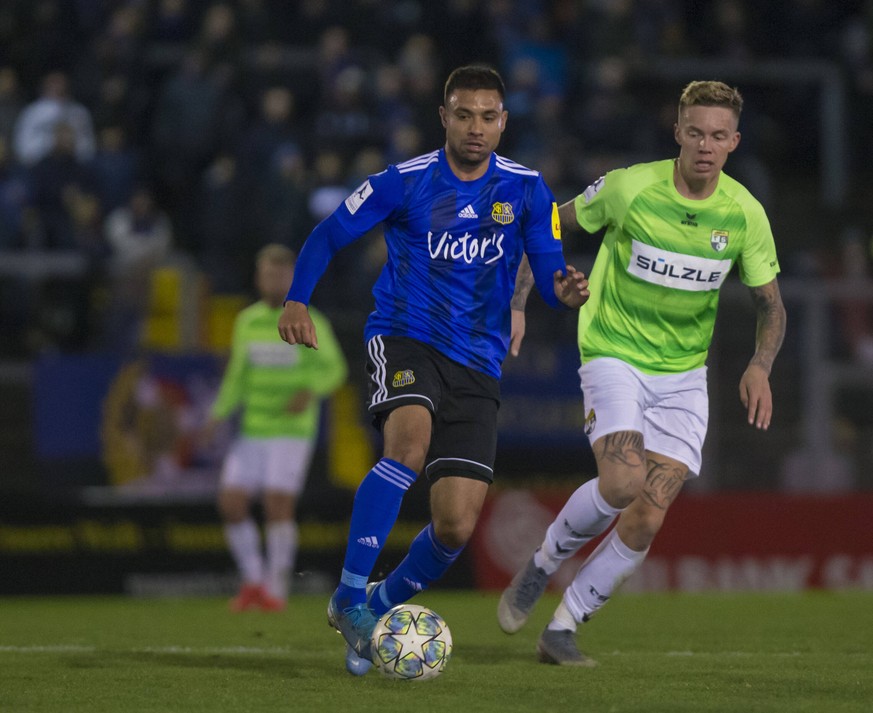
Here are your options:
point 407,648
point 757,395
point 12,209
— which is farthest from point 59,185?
point 407,648

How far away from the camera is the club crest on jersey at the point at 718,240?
7.12 metres

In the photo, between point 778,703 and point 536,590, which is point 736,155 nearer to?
point 536,590

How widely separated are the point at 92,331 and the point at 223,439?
138cm

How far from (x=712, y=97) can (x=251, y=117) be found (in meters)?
9.20

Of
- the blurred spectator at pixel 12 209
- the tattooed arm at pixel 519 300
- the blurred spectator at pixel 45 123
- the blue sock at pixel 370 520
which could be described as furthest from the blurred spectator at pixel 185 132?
the blue sock at pixel 370 520

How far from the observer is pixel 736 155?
1583 centimetres

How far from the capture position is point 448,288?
6.65m

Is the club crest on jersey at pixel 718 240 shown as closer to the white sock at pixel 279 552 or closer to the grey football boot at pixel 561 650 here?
the grey football boot at pixel 561 650

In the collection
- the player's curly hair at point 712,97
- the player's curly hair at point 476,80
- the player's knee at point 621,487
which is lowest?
the player's knee at point 621,487

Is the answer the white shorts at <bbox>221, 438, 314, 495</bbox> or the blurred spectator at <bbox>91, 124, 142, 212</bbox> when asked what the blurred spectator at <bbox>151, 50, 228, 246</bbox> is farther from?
the white shorts at <bbox>221, 438, 314, 495</bbox>

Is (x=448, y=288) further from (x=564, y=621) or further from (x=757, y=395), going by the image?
(x=564, y=621)

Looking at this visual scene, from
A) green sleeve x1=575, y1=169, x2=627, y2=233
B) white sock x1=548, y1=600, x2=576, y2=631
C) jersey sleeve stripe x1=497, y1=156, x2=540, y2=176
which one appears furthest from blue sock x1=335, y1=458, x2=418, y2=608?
green sleeve x1=575, y1=169, x2=627, y2=233

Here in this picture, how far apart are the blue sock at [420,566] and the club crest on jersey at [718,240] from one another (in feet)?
5.78

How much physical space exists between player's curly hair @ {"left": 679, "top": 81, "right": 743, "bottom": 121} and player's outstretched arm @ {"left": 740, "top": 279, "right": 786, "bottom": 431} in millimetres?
813
